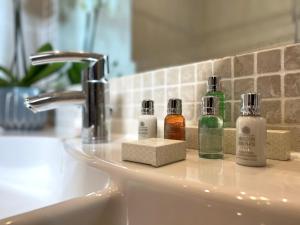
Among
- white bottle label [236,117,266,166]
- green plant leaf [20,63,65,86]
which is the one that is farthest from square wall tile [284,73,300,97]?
green plant leaf [20,63,65,86]

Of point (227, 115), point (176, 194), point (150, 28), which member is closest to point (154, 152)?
point (176, 194)

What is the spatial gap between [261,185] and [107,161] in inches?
8.1

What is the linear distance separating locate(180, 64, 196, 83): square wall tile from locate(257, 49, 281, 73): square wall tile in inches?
5.3

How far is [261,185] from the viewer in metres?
0.25

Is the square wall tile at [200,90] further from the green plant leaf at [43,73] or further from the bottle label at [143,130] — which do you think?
the green plant leaf at [43,73]

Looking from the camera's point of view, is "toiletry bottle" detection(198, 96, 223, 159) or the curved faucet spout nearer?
"toiletry bottle" detection(198, 96, 223, 159)

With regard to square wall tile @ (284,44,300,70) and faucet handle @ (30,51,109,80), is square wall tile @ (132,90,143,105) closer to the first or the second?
faucet handle @ (30,51,109,80)

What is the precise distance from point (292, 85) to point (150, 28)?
53cm

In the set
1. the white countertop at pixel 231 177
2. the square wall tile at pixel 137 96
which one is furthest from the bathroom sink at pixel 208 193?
the square wall tile at pixel 137 96

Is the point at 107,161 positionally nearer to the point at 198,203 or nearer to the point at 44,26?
the point at 198,203

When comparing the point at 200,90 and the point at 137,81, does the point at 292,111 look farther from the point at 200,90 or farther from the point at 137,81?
the point at 137,81

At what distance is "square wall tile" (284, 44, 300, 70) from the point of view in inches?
15.4

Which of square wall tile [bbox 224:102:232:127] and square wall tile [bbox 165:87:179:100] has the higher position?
square wall tile [bbox 165:87:179:100]

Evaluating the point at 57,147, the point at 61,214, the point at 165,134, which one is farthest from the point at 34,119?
the point at 61,214
